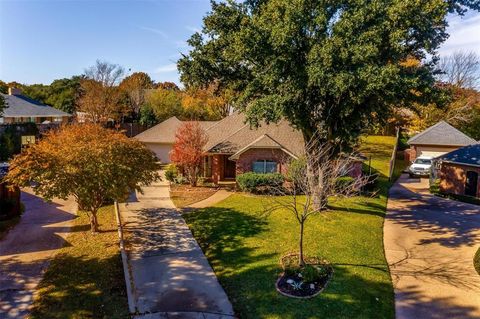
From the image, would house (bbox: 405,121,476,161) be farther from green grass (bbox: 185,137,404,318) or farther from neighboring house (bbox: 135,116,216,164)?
neighboring house (bbox: 135,116,216,164)

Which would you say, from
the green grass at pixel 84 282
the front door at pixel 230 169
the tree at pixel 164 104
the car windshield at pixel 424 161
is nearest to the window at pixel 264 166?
the front door at pixel 230 169

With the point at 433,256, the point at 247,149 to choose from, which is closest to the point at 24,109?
the point at 247,149

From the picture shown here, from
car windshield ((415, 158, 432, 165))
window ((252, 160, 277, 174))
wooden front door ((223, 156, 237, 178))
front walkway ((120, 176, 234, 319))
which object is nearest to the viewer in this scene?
front walkway ((120, 176, 234, 319))

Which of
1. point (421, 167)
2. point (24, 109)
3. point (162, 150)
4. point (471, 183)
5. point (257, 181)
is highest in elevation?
point (24, 109)

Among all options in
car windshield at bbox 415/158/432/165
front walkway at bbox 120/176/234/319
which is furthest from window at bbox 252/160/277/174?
car windshield at bbox 415/158/432/165

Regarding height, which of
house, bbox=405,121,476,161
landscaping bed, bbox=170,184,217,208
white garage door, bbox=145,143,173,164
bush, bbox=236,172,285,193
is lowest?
landscaping bed, bbox=170,184,217,208

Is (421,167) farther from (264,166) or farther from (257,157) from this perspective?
(257,157)

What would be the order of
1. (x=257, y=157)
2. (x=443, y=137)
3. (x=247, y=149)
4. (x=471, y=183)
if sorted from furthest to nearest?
(x=443, y=137) → (x=471, y=183) → (x=257, y=157) → (x=247, y=149)
